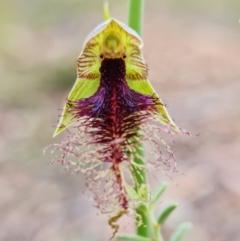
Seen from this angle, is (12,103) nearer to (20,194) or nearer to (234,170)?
(20,194)

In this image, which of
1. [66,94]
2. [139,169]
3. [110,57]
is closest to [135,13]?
[110,57]

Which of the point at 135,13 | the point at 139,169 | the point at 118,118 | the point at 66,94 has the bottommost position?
the point at 139,169

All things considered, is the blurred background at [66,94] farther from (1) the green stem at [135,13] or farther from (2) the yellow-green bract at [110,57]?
(1) the green stem at [135,13]

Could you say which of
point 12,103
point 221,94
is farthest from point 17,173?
point 221,94

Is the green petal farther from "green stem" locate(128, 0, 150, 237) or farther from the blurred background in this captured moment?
the blurred background

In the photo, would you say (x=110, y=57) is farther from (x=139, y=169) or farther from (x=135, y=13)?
(x=139, y=169)

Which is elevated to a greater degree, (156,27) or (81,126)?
(156,27)

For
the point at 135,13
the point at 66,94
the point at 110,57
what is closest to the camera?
the point at 135,13

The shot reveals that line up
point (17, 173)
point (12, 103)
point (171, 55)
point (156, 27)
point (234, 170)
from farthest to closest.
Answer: point (156, 27) < point (171, 55) < point (12, 103) < point (17, 173) < point (234, 170)
